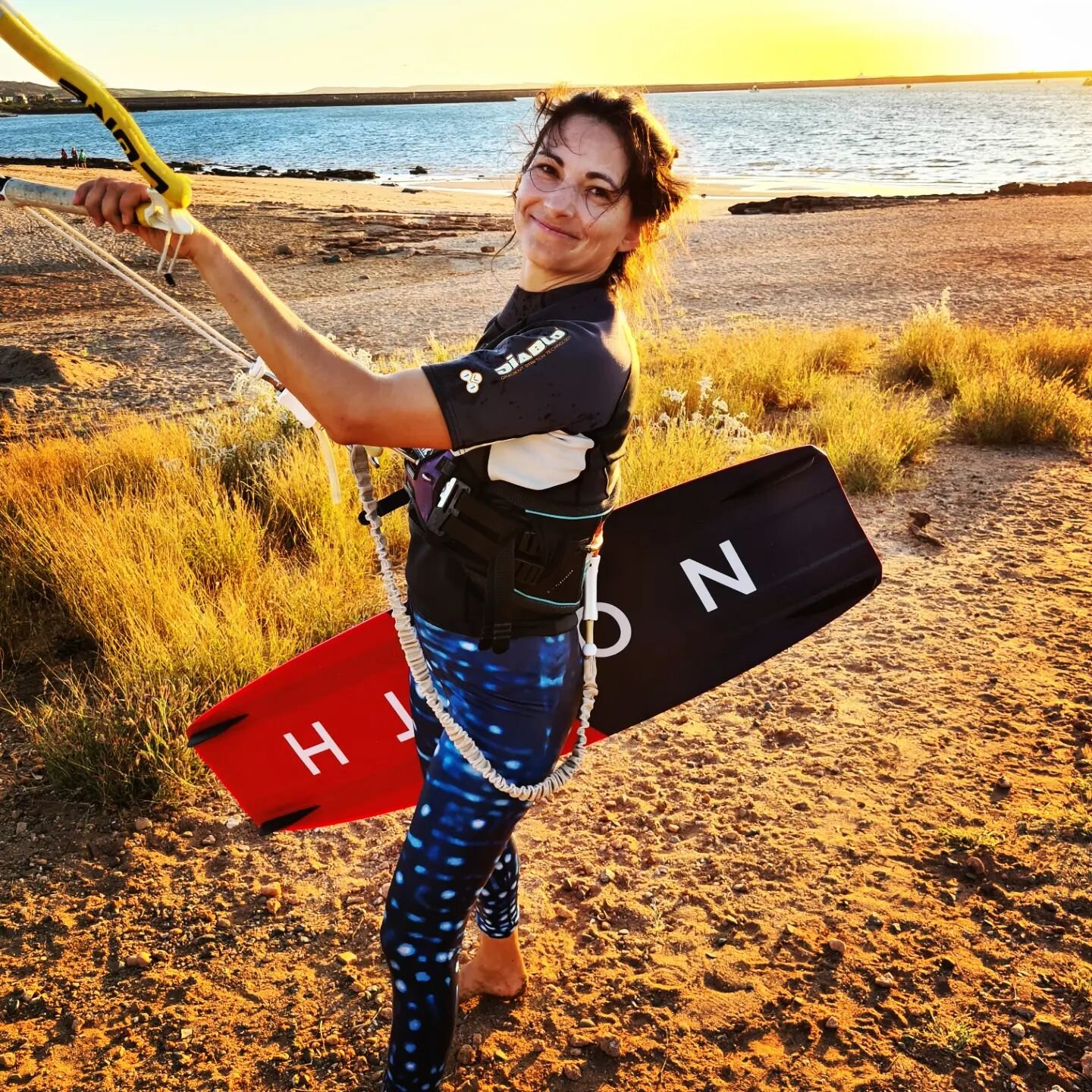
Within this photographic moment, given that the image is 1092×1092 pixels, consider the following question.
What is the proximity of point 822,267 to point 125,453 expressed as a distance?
1240 cm

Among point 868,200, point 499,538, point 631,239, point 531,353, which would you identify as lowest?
point 499,538

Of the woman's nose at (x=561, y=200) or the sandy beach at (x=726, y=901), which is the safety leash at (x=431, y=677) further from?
the sandy beach at (x=726, y=901)

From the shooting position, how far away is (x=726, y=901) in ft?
9.36

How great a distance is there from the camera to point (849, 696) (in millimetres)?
3906

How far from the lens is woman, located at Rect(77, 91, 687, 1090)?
1546 mm

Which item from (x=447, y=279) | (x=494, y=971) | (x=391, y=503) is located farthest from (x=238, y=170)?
(x=494, y=971)

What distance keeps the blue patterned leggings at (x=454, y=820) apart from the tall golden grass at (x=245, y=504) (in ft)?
6.04

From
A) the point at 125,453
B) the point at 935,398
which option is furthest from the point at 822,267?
the point at 125,453

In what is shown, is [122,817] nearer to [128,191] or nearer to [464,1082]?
[464,1082]

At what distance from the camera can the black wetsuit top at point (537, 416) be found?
1.39m

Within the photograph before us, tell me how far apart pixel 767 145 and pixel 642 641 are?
70859 millimetres

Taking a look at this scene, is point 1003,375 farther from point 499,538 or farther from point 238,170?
point 238,170

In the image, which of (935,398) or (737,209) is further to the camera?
(737,209)

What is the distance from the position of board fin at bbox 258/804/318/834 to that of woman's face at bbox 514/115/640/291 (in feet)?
6.41
